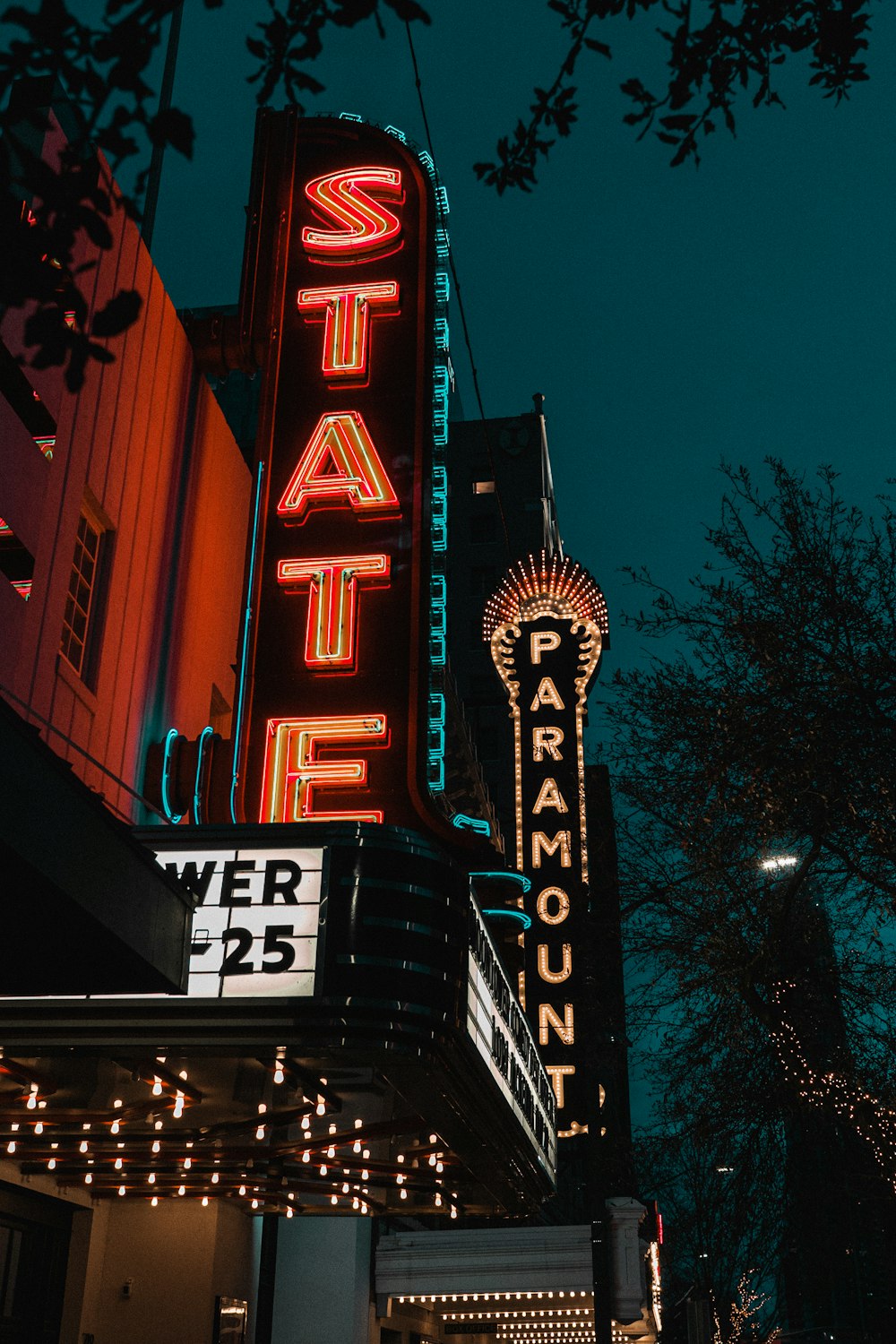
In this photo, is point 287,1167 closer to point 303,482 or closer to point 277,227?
point 303,482

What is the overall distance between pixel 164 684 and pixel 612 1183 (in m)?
18.8

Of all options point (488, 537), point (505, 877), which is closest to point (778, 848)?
point (505, 877)

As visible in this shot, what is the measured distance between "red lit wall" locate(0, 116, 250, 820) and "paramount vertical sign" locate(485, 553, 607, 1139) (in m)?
7.24

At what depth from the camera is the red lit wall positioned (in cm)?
1102

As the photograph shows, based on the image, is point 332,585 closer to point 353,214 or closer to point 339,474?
point 339,474

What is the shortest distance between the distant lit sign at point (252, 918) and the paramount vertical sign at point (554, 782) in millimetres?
10324

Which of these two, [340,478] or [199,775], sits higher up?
[340,478]

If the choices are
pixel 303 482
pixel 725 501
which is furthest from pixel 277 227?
pixel 725 501

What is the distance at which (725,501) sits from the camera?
11.2 meters

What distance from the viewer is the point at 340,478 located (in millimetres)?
13695

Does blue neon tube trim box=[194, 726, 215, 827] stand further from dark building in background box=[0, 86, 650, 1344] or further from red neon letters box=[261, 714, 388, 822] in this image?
red neon letters box=[261, 714, 388, 822]

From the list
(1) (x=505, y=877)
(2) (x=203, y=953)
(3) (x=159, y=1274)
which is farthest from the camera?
(3) (x=159, y=1274)

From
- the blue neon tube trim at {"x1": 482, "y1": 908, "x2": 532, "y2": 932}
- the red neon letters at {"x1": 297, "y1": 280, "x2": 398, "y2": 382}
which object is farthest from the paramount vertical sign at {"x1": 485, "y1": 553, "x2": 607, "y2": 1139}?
the red neon letters at {"x1": 297, "y1": 280, "x2": 398, "y2": 382}

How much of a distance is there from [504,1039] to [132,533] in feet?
20.9
